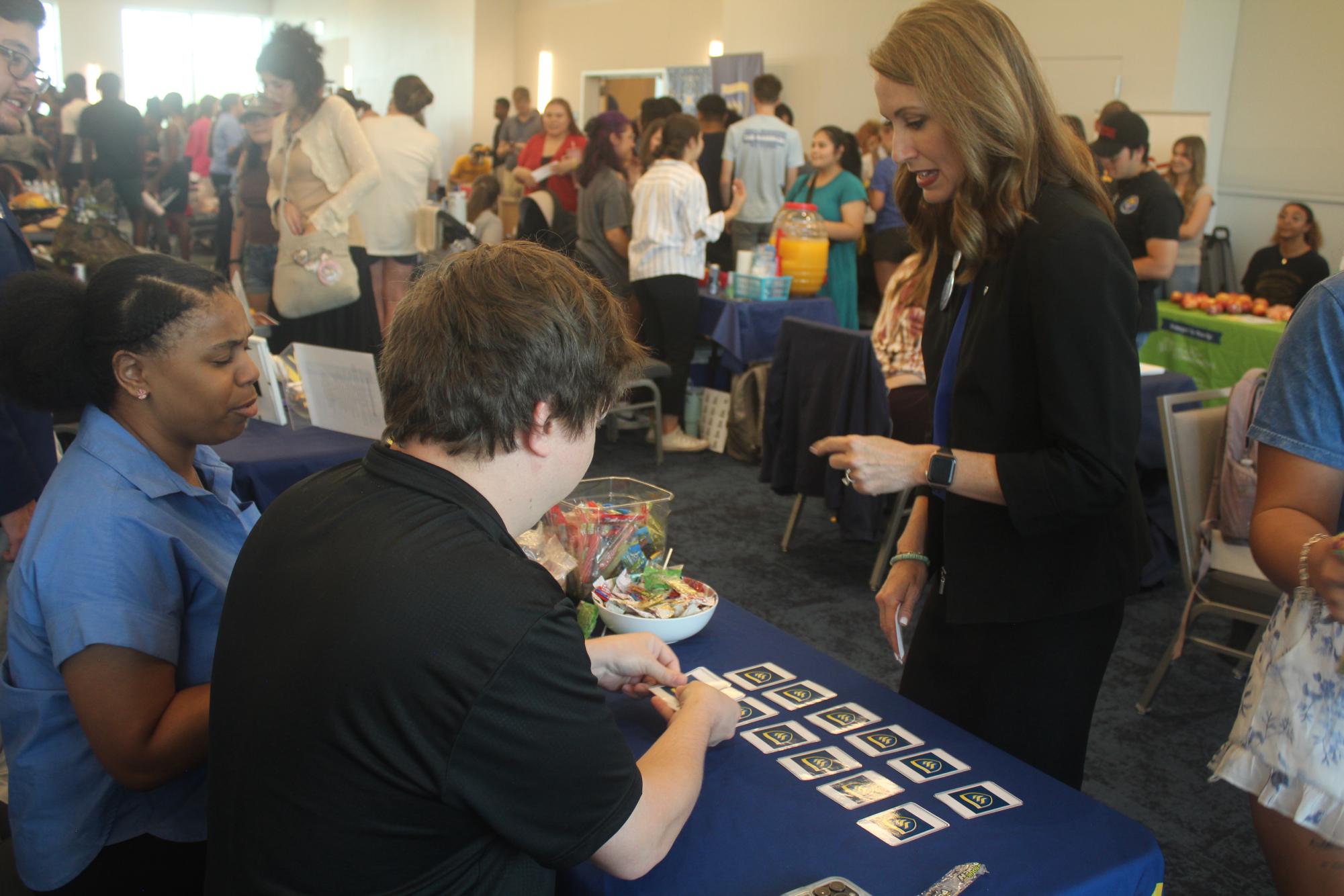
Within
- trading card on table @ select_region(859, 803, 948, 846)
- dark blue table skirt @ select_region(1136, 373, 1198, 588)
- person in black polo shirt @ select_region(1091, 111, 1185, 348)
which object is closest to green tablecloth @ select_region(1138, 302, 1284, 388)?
person in black polo shirt @ select_region(1091, 111, 1185, 348)

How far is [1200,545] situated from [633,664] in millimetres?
2014

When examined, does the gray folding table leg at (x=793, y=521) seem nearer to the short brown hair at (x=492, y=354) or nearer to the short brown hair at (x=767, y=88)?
the short brown hair at (x=492, y=354)

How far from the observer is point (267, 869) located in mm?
865

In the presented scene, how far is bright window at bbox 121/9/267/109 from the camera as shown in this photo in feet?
57.7

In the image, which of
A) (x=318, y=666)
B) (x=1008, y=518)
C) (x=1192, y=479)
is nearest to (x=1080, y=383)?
(x=1008, y=518)

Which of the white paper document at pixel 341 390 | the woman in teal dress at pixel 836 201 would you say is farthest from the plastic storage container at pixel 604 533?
the woman in teal dress at pixel 836 201

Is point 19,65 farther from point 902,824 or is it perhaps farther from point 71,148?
point 71,148

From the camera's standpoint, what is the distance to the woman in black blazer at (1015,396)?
48.2 inches

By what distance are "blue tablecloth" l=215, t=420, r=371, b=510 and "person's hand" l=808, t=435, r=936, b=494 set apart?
1342mm

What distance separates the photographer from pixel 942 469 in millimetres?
1297

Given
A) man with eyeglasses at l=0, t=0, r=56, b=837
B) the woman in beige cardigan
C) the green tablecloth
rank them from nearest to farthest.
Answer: man with eyeglasses at l=0, t=0, r=56, b=837, the woman in beige cardigan, the green tablecloth

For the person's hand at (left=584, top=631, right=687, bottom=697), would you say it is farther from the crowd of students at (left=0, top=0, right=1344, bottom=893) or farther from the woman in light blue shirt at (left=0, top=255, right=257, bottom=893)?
the woman in light blue shirt at (left=0, top=255, right=257, bottom=893)

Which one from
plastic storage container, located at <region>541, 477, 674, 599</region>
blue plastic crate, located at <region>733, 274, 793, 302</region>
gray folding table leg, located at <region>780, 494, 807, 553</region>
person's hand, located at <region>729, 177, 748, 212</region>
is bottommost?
gray folding table leg, located at <region>780, 494, 807, 553</region>

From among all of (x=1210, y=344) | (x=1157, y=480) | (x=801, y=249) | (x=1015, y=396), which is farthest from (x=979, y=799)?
(x=1210, y=344)
